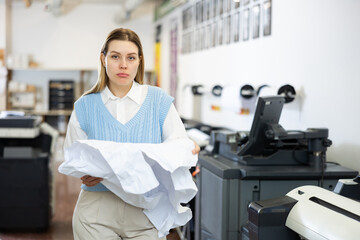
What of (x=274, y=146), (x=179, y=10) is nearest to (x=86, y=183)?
(x=274, y=146)

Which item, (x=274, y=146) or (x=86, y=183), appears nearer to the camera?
(x=86, y=183)

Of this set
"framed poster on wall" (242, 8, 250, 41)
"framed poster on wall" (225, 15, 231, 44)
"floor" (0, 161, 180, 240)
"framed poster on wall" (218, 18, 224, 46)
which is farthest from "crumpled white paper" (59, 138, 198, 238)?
"framed poster on wall" (218, 18, 224, 46)

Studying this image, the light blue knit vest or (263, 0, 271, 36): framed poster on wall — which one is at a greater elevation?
(263, 0, 271, 36): framed poster on wall

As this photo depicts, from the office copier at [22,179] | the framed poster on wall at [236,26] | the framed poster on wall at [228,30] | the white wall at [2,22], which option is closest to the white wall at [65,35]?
the white wall at [2,22]

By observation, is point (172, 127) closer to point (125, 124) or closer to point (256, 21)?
point (125, 124)

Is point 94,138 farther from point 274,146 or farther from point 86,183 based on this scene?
point 274,146

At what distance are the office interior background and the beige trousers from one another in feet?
5.32

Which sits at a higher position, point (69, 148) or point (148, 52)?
point (148, 52)

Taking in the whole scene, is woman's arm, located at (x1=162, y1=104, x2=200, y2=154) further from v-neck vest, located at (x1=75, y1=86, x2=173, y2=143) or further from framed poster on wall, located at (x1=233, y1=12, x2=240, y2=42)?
framed poster on wall, located at (x1=233, y1=12, x2=240, y2=42)

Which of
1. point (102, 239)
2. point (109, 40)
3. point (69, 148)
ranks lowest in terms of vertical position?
point (102, 239)

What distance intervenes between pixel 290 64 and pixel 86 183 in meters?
2.45

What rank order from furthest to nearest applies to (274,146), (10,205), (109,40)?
1. (10,205)
2. (274,146)
3. (109,40)

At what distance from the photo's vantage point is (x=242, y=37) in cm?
500

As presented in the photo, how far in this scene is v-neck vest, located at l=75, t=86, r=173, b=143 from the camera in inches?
72.9
